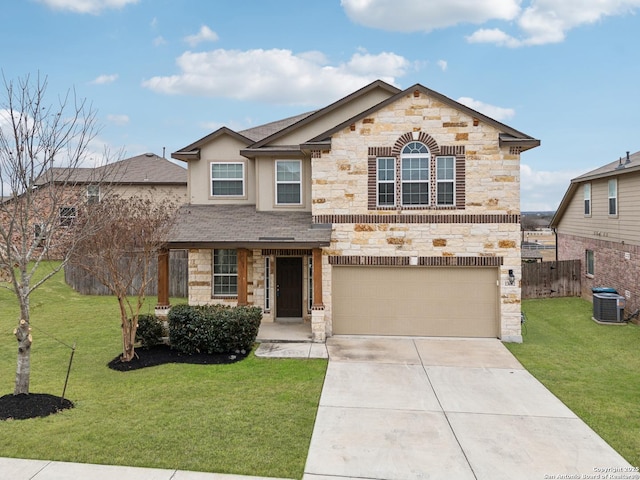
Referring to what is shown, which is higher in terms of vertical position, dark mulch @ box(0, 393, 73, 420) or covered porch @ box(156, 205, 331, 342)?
covered porch @ box(156, 205, 331, 342)

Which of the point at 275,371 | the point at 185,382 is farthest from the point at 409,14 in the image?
the point at 185,382

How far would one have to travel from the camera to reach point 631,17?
45.2 ft

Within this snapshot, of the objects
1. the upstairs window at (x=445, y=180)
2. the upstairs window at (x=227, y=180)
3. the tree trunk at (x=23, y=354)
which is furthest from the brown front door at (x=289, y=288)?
the tree trunk at (x=23, y=354)

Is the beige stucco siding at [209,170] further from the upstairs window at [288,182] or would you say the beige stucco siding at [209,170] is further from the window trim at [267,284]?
the window trim at [267,284]

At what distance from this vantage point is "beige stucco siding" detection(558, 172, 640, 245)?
14.0 meters

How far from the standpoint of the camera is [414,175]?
1207 centimetres

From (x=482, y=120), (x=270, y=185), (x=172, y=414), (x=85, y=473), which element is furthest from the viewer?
(x=270, y=185)

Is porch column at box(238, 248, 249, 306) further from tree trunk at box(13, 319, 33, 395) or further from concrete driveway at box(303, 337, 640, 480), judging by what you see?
tree trunk at box(13, 319, 33, 395)

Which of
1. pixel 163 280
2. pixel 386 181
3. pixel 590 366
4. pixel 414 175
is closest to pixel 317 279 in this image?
pixel 386 181

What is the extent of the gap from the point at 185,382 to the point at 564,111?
20.4 m

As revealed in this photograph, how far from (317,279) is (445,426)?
5910 mm

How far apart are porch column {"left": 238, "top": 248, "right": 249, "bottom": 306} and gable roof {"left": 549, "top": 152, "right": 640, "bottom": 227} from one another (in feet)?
41.0

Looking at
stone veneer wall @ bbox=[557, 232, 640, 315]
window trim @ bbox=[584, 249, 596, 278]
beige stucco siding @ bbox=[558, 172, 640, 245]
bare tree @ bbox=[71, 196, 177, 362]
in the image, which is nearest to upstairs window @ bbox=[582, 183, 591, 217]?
beige stucco siding @ bbox=[558, 172, 640, 245]

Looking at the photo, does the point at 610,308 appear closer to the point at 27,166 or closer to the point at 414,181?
the point at 414,181
